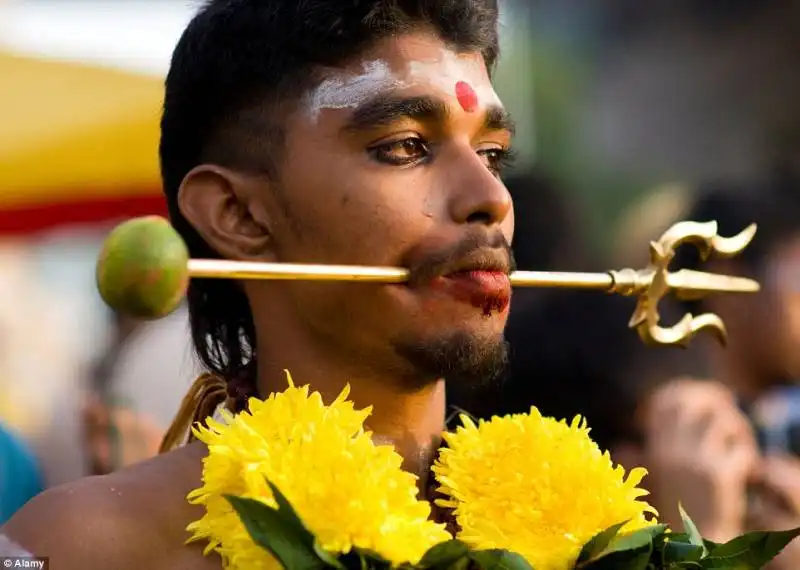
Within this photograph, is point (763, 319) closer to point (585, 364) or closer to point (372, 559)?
point (585, 364)

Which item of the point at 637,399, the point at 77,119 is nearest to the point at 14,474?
the point at 637,399

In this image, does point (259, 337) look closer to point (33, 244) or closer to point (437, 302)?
point (437, 302)

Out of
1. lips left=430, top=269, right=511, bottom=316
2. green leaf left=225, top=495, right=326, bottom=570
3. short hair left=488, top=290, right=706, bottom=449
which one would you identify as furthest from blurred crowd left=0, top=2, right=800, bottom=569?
green leaf left=225, top=495, right=326, bottom=570

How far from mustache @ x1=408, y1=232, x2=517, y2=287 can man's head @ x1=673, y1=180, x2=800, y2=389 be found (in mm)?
2043

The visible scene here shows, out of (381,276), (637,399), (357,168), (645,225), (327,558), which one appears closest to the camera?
(327,558)

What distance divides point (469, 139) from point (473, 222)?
0.18 metres

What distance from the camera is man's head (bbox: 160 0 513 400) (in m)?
2.11

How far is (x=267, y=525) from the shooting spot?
1.84 metres

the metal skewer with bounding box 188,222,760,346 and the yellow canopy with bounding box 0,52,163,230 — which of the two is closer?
the metal skewer with bounding box 188,222,760,346

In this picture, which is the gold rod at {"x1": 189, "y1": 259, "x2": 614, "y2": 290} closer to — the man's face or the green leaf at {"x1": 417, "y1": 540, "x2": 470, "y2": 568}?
the man's face

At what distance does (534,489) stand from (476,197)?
0.47 metres

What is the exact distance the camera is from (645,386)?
3982 millimetres

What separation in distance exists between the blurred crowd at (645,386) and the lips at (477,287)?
1.22 m

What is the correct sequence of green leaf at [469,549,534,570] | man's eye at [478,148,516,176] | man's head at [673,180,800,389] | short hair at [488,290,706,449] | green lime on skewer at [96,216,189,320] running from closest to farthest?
green lime on skewer at [96,216,189,320], green leaf at [469,549,534,570], man's eye at [478,148,516,176], short hair at [488,290,706,449], man's head at [673,180,800,389]
